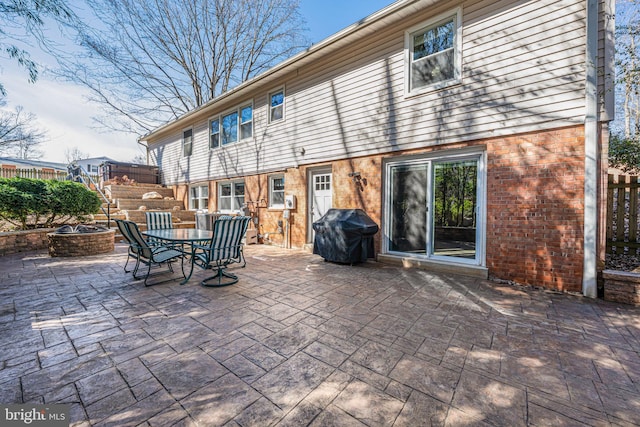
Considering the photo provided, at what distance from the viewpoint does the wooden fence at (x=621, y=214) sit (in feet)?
15.6

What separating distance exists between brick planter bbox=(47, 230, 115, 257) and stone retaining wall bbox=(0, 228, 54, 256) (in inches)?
44.0

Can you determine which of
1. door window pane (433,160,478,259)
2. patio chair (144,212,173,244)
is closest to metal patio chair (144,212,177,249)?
patio chair (144,212,173,244)

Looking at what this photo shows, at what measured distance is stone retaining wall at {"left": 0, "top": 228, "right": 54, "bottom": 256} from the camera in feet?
22.1

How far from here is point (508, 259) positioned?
467cm

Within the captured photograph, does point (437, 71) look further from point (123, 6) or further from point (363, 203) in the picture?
point (123, 6)

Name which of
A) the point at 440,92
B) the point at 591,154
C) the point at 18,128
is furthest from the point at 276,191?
the point at 18,128

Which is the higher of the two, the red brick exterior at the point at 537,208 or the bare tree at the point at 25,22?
the bare tree at the point at 25,22

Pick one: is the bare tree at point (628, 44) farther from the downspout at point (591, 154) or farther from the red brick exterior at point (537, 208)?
the red brick exterior at point (537, 208)

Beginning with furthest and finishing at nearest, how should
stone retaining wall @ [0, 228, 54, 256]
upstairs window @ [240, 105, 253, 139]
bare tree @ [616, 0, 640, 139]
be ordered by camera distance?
upstairs window @ [240, 105, 253, 139] → stone retaining wall @ [0, 228, 54, 256] → bare tree @ [616, 0, 640, 139]

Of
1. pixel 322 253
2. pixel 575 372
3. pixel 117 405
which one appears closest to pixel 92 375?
pixel 117 405

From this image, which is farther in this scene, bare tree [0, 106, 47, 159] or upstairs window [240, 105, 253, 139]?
bare tree [0, 106, 47, 159]

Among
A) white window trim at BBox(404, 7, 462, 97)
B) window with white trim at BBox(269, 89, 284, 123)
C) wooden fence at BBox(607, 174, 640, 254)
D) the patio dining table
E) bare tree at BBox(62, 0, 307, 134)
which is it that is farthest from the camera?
bare tree at BBox(62, 0, 307, 134)

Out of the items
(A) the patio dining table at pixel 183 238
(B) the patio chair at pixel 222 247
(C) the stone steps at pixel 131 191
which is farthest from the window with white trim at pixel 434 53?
(C) the stone steps at pixel 131 191

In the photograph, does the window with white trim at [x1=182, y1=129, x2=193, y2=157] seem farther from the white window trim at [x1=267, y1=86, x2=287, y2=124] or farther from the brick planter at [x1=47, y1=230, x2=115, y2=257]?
the brick planter at [x1=47, y1=230, x2=115, y2=257]
